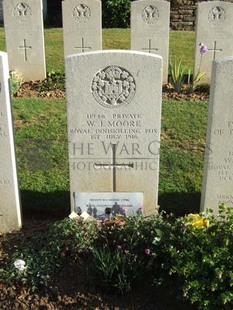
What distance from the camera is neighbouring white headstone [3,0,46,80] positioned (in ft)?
28.7

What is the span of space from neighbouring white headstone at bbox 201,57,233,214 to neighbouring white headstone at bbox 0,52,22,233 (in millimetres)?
1836

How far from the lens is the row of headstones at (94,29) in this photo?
8734 millimetres

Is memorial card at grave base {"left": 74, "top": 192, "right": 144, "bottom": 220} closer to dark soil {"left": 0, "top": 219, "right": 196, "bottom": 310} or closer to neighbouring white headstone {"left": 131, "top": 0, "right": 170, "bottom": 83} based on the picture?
dark soil {"left": 0, "top": 219, "right": 196, "bottom": 310}

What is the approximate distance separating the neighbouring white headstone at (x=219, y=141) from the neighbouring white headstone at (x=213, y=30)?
5.28 m

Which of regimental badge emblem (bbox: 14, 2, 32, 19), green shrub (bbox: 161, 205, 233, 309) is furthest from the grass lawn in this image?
green shrub (bbox: 161, 205, 233, 309)

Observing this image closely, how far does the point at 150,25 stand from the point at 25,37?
8.40 feet

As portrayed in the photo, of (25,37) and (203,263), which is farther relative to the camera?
(25,37)

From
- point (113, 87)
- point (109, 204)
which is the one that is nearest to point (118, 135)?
point (113, 87)

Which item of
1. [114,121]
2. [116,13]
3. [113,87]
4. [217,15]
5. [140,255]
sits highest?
[217,15]

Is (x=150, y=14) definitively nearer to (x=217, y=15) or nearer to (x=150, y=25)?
(x=150, y=25)

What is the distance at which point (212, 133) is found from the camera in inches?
161

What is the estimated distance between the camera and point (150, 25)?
29.1 feet

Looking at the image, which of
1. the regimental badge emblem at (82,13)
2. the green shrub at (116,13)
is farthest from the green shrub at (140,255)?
the green shrub at (116,13)

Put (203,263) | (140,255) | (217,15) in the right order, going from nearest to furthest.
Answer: (203,263) → (140,255) → (217,15)
